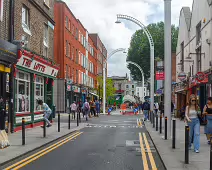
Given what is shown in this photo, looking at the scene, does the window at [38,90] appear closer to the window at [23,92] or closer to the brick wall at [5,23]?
the window at [23,92]

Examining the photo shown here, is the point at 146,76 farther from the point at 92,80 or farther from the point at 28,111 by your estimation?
the point at 28,111

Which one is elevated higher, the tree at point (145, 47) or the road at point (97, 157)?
the tree at point (145, 47)

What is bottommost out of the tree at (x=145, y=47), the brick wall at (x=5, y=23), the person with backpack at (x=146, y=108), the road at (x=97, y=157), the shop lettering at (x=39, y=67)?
the road at (x=97, y=157)

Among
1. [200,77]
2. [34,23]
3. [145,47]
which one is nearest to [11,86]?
[34,23]

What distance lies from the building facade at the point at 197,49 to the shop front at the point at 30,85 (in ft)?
31.2

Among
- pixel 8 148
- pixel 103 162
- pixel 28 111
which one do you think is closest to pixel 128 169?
pixel 103 162

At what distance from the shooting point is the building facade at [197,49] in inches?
879

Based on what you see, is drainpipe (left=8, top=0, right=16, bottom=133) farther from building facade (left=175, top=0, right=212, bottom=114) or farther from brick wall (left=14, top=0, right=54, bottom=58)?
building facade (left=175, top=0, right=212, bottom=114)

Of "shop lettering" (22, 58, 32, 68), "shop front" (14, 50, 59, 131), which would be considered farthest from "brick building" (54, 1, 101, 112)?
"shop lettering" (22, 58, 32, 68)

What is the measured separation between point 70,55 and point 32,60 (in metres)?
27.4

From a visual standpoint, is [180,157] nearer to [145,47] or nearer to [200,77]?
[200,77]

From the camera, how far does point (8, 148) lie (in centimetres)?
1136

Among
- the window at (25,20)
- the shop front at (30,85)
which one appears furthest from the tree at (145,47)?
the window at (25,20)

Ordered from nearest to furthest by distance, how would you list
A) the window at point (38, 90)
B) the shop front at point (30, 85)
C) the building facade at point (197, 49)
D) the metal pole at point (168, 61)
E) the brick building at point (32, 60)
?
the metal pole at point (168, 61) < the shop front at point (30, 85) < the brick building at point (32, 60) < the window at point (38, 90) < the building facade at point (197, 49)
